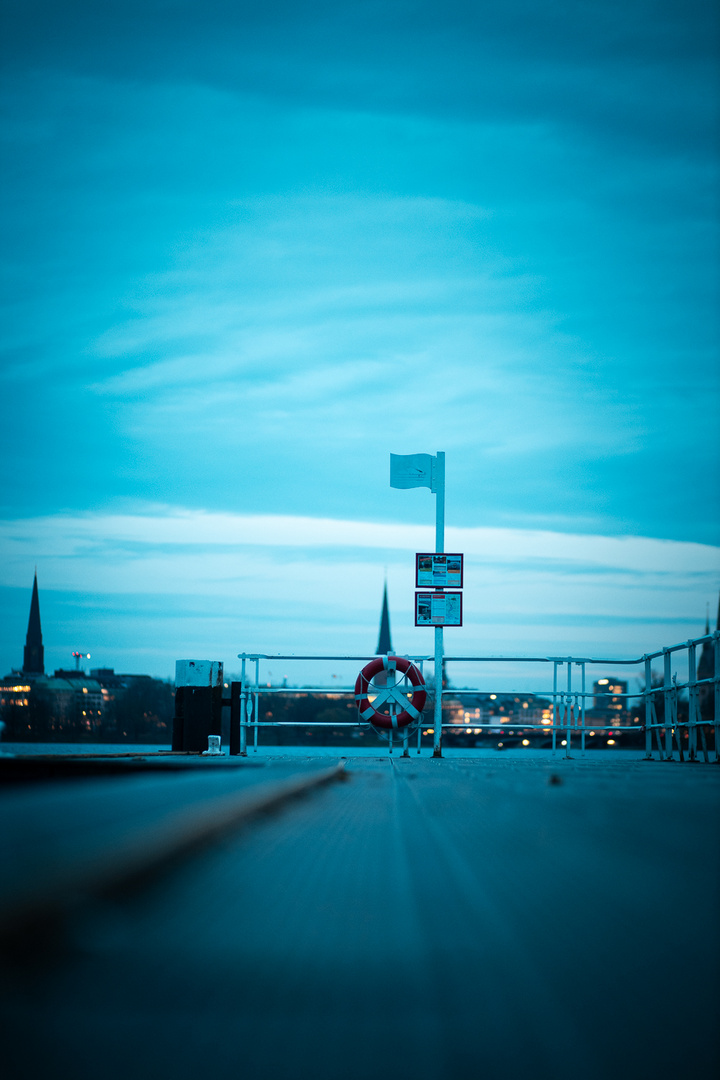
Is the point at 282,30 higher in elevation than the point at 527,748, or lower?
higher

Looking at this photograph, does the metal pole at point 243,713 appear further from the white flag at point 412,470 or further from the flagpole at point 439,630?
the white flag at point 412,470

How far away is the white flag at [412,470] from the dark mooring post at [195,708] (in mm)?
3583

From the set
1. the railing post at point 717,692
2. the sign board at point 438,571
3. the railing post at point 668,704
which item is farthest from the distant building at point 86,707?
the railing post at point 717,692

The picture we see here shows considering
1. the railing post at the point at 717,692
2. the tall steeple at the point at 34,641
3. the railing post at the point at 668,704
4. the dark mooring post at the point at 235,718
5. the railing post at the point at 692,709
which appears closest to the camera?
the railing post at the point at 717,692

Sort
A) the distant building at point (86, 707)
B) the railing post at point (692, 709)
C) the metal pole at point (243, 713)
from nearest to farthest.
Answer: the railing post at point (692, 709), the metal pole at point (243, 713), the distant building at point (86, 707)

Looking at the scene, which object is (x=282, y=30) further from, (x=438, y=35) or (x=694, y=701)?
(x=694, y=701)

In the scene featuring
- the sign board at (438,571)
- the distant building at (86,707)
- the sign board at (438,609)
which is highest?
the sign board at (438,571)

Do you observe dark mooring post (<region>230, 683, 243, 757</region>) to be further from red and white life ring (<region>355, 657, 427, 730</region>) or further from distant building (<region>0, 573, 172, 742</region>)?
distant building (<region>0, 573, 172, 742</region>)

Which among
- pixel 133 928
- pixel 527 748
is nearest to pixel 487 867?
pixel 133 928

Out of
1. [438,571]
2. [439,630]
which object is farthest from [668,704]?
[438,571]

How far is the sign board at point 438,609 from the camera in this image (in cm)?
1035

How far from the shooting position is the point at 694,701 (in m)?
7.61

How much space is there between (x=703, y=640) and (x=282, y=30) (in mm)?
48960

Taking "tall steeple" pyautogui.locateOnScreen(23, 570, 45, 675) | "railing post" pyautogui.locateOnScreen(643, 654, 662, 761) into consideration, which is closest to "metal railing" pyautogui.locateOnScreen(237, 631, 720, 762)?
"railing post" pyautogui.locateOnScreen(643, 654, 662, 761)
